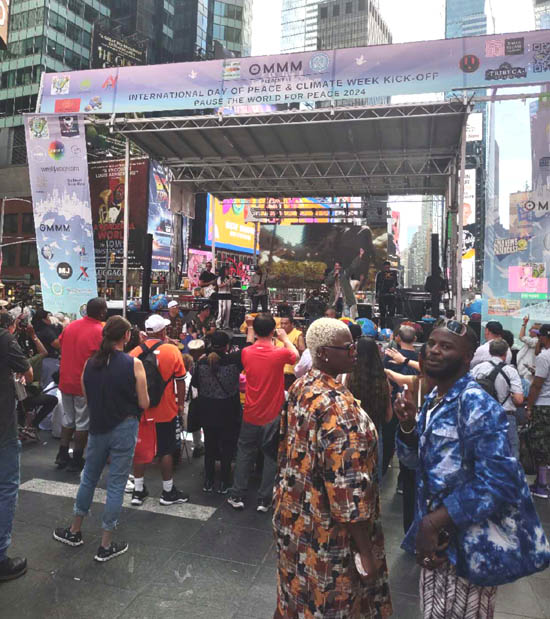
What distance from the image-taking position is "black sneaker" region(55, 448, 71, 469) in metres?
5.62

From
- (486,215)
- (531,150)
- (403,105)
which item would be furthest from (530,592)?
(403,105)

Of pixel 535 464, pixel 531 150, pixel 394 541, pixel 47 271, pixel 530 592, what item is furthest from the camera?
pixel 47 271

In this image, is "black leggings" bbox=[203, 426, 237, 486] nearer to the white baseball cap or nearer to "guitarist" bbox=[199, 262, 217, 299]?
the white baseball cap

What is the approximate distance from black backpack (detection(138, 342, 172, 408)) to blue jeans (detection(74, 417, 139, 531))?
68cm

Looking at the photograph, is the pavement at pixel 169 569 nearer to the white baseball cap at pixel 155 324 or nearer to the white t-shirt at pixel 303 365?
the white t-shirt at pixel 303 365

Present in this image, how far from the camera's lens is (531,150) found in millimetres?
9055

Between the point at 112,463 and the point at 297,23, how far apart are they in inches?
6950

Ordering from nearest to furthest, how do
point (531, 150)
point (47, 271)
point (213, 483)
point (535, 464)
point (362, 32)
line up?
point (213, 483), point (535, 464), point (531, 150), point (47, 271), point (362, 32)

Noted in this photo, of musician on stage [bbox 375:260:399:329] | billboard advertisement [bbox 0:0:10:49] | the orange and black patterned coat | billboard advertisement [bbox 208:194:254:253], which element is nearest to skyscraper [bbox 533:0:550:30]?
billboard advertisement [bbox 208:194:254:253]

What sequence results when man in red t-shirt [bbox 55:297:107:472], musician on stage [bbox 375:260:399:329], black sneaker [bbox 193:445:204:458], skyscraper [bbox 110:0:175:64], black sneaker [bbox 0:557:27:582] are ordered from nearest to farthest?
black sneaker [bbox 0:557:27:582], man in red t-shirt [bbox 55:297:107:472], black sneaker [bbox 193:445:204:458], musician on stage [bbox 375:260:399:329], skyscraper [bbox 110:0:175:64]

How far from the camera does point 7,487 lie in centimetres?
339

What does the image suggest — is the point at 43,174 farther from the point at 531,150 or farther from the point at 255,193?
the point at 531,150

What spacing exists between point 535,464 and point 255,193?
14.6 m

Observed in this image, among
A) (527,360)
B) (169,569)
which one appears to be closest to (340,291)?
(527,360)
